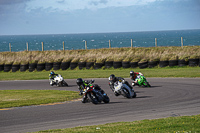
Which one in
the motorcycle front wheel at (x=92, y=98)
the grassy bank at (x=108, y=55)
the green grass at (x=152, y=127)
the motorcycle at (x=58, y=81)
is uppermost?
the grassy bank at (x=108, y=55)

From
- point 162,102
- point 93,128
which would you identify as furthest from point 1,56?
point 93,128

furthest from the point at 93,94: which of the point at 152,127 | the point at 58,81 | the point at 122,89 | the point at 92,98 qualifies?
the point at 58,81

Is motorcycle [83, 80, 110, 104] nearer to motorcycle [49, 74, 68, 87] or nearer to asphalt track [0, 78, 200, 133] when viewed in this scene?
asphalt track [0, 78, 200, 133]

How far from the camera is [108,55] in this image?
40.2m

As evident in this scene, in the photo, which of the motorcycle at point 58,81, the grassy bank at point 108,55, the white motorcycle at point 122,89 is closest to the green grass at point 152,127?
the white motorcycle at point 122,89

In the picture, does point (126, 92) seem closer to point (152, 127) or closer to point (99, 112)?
point (99, 112)

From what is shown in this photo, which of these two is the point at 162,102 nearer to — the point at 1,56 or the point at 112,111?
the point at 112,111

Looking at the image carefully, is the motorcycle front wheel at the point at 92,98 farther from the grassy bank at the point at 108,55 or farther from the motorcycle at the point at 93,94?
the grassy bank at the point at 108,55

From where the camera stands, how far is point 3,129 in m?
10.9

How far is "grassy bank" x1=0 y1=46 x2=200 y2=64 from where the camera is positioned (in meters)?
36.7

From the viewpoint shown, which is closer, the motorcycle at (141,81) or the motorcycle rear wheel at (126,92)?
the motorcycle rear wheel at (126,92)

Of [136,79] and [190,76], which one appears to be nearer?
[136,79]

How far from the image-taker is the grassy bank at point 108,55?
36.7 meters

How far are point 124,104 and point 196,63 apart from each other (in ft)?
65.9
